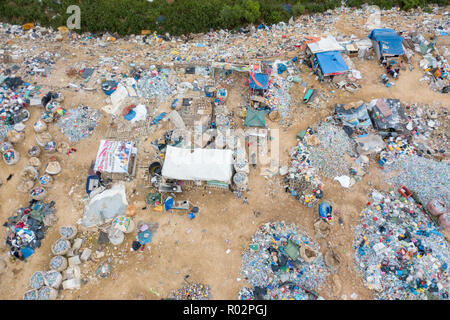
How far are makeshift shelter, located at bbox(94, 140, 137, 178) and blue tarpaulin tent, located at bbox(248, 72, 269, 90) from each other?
6.18 meters

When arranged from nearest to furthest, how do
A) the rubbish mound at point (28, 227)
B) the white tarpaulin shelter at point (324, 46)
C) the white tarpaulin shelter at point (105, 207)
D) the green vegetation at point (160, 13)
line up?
the rubbish mound at point (28, 227), the white tarpaulin shelter at point (105, 207), the white tarpaulin shelter at point (324, 46), the green vegetation at point (160, 13)

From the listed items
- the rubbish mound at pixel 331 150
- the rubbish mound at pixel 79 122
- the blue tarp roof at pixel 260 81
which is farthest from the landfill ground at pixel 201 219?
the blue tarp roof at pixel 260 81

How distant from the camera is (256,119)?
12.2 metres

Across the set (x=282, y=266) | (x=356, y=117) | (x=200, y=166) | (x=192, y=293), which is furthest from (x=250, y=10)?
(x=192, y=293)

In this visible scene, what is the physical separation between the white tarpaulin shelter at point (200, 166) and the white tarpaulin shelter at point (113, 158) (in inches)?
67.7

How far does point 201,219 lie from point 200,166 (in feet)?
6.86

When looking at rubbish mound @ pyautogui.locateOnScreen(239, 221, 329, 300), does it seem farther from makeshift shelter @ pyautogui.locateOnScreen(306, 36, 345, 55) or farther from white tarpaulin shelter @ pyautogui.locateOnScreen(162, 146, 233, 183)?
makeshift shelter @ pyautogui.locateOnScreen(306, 36, 345, 55)

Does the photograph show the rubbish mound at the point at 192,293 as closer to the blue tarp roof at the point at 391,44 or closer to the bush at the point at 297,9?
the blue tarp roof at the point at 391,44

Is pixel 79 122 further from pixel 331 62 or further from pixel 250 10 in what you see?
pixel 331 62

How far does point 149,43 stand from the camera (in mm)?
15992

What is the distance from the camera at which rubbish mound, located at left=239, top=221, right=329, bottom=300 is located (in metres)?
9.41

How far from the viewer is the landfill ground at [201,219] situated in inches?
376

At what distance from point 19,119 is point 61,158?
2975mm

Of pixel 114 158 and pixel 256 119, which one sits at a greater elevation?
pixel 256 119
